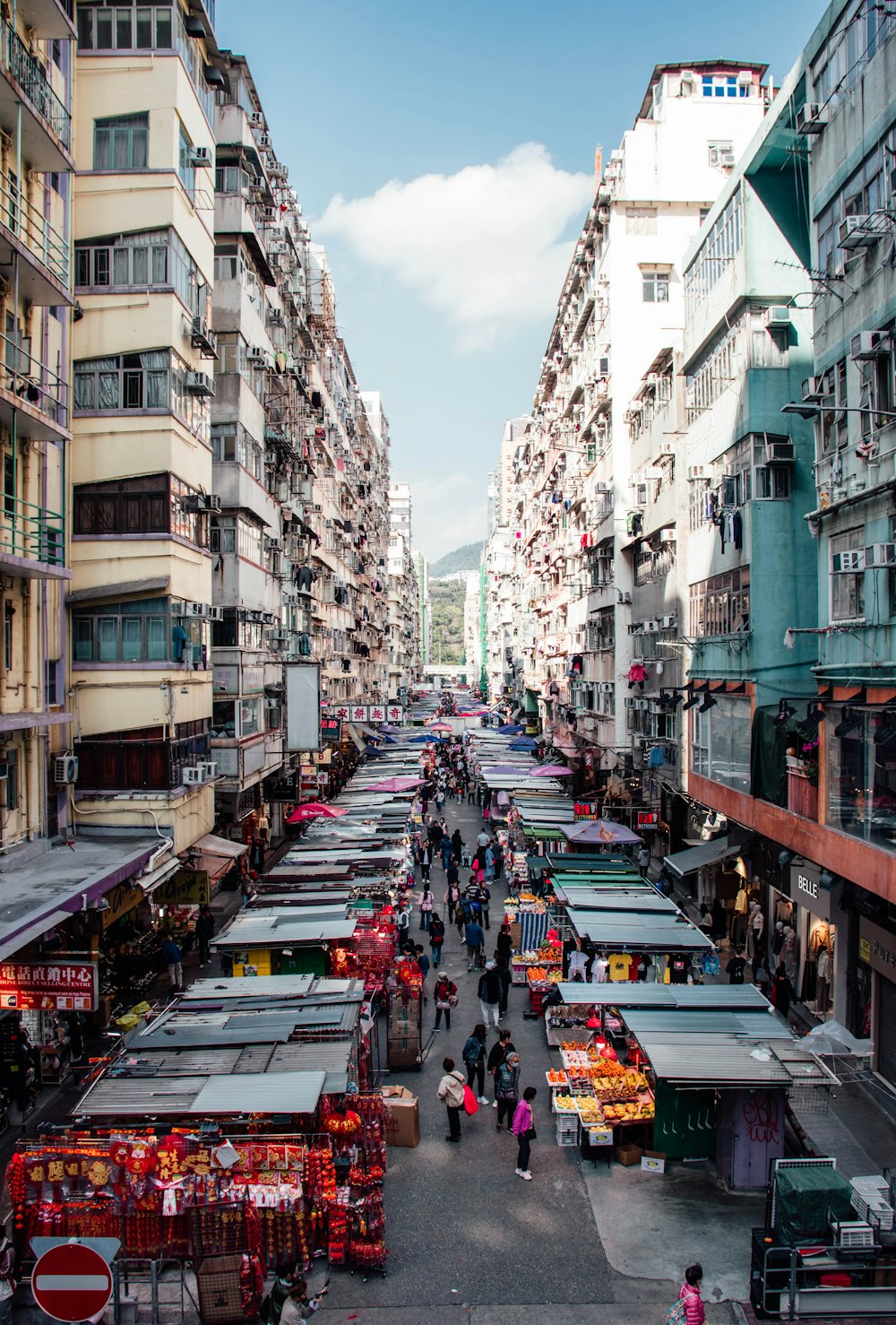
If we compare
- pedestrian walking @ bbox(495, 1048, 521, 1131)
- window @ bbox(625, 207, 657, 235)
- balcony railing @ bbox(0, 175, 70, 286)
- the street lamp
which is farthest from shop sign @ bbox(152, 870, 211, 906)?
window @ bbox(625, 207, 657, 235)

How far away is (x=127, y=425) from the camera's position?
20469mm

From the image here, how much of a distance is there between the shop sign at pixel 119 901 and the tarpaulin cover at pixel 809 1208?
1177 centimetres

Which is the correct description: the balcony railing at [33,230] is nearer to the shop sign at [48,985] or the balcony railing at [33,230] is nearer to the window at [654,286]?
the shop sign at [48,985]

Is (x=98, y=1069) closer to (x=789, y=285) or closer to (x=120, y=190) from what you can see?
(x=120, y=190)

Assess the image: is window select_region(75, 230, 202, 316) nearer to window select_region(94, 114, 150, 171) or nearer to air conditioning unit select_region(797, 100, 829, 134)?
window select_region(94, 114, 150, 171)

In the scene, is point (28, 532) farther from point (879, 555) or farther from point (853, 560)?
point (879, 555)

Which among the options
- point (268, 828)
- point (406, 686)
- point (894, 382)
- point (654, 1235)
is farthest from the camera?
point (406, 686)

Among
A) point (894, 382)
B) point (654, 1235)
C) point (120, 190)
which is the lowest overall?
point (654, 1235)

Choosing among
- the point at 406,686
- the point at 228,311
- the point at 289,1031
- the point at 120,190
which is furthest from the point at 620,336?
the point at 406,686

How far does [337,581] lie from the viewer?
179 feet

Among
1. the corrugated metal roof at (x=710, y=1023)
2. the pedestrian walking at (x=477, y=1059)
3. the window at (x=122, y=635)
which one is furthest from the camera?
the window at (x=122, y=635)

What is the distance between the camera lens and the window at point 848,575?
1533 centimetres

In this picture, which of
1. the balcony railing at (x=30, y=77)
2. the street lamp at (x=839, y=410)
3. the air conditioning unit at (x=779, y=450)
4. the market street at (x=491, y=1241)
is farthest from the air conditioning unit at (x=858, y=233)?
the market street at (x=491, y=1241)

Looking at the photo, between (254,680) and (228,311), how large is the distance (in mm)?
10544
